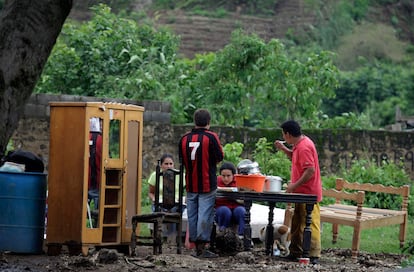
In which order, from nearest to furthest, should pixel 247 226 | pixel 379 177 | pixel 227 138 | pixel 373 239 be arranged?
pixel 247 226
pixel 373 239
pixel 379 177
pixel 227 138

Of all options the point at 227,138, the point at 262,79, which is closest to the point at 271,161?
the point at 227,138

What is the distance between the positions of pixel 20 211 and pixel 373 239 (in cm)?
559

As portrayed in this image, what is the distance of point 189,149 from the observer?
11.4 meters

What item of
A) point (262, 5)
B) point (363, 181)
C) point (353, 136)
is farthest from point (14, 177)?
point (262, 5)

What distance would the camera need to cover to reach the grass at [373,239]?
44.1 feet

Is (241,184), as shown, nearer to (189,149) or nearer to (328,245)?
(189,149)

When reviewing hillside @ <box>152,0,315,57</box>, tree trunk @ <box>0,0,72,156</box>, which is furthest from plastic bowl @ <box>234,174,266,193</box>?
hillside @ <box>152,0,315,57</box>

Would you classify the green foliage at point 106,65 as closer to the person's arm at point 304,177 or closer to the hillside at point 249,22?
the person's arm at point 304,177

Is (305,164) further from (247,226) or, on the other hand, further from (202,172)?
(202,172)

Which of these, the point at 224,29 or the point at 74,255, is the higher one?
the point at 224,29

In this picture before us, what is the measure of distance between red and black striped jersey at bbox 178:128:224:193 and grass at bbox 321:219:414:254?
2655 millimetres

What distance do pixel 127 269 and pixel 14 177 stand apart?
6.97ft

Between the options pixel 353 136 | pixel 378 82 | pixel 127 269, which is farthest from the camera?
pixel 378 82

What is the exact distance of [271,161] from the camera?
57.3 ft
